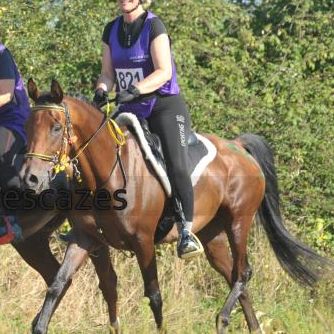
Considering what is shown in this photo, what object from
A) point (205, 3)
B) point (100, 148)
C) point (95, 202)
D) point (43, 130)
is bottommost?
point (205, 3)

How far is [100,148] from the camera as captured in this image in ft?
17.5

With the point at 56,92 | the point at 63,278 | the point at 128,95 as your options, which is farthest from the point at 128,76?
the point at 63,278

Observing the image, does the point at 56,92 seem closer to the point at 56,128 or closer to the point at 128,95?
the point at 56,128

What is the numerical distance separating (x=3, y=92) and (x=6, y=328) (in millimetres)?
1953

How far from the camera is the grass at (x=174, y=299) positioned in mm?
6629

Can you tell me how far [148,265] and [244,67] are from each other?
18.8 ft

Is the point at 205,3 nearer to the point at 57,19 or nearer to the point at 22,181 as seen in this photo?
the point at 57,19

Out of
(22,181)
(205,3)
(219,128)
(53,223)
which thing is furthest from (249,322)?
(205,3)

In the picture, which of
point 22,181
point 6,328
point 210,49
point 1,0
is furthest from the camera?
point 210,49

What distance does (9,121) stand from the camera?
5703 mm

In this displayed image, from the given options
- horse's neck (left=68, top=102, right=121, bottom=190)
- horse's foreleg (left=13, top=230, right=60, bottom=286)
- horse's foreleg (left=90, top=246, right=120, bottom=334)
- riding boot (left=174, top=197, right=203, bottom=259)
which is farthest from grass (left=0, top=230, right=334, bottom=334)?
horse's neck (left=68, top=102, right=121, bottom=190)

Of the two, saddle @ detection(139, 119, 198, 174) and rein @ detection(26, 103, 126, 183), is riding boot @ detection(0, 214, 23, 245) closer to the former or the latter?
rein @ detection(26, 103, 126, 183)

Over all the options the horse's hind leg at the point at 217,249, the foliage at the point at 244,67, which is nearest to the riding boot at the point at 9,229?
the horse's hind leg at the point at 217,249

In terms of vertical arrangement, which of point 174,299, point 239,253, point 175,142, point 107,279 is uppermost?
point 175,142
